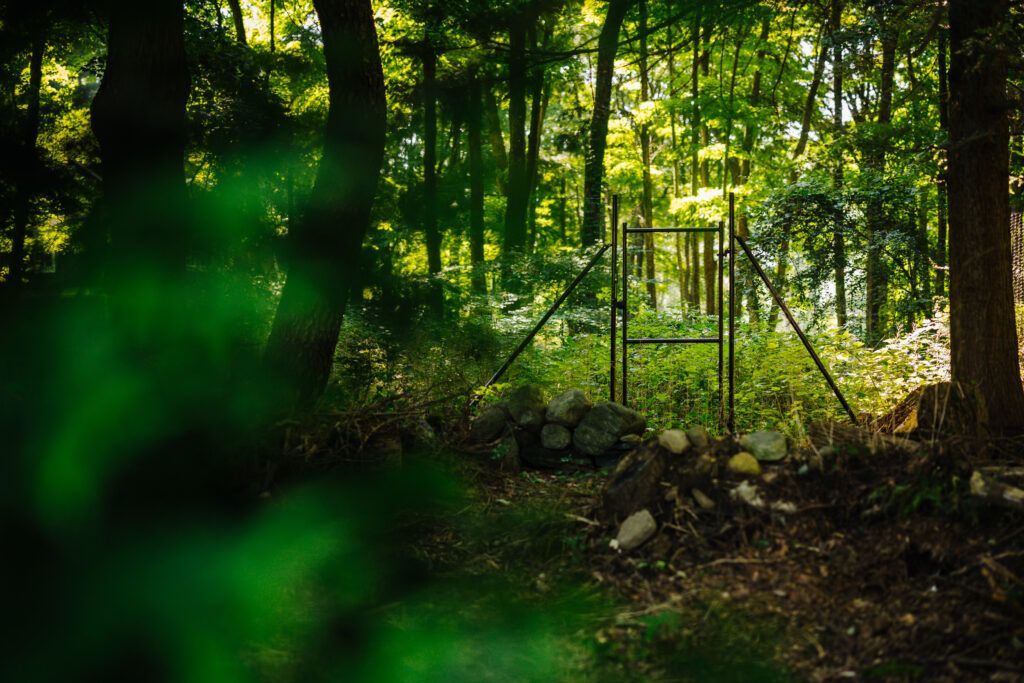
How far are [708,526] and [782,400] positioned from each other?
4.22 meters

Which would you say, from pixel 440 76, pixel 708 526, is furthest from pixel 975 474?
pixel 440 76

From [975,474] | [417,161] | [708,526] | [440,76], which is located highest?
[440,76]

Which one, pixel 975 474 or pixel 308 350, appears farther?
pixel 308 350

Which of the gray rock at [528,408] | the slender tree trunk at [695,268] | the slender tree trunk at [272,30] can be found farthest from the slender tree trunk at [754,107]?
the gray rock at [528,408]

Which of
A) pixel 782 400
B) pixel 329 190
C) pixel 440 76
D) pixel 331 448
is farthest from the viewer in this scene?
pixel 440 76

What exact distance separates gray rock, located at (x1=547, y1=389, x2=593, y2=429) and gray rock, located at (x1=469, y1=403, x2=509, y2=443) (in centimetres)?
45

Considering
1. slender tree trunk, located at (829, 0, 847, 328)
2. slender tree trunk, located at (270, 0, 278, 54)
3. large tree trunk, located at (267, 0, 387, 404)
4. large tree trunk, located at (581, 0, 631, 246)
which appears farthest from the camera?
slender tree trunk, located at (270, 0, 278, 54)

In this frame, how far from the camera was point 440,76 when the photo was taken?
15.5 m

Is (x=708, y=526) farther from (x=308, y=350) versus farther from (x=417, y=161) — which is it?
(x=417, y=161)

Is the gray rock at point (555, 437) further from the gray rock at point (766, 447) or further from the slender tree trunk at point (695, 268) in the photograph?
the slender tree trunk at point (695, 268)

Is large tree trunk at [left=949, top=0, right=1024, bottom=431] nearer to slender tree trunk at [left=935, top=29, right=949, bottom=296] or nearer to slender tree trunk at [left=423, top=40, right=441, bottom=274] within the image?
slender tree trunk at [left=935, top=29, right=949, bottom=296]

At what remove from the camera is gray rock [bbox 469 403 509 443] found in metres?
7.21

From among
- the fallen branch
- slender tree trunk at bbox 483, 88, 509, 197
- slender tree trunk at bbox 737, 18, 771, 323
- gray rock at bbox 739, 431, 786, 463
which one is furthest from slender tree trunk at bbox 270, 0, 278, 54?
the fallen branch

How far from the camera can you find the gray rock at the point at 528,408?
24.0 feet
